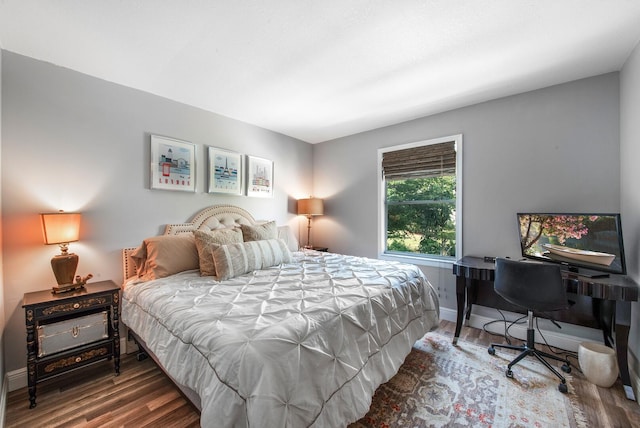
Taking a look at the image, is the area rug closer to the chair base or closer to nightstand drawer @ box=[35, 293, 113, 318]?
the chair base

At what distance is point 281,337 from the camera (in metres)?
1.18

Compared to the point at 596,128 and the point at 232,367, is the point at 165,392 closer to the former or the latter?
the point at 232,367

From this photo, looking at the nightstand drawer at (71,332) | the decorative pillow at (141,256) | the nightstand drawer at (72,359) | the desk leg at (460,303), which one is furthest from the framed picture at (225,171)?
the desk leg at (460,303)

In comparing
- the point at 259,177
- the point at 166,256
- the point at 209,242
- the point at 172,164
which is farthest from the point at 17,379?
the point at 259,177

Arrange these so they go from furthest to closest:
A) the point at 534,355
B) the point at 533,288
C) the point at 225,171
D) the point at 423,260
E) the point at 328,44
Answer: the point at 423,260
the point at 225,171
the point at 534,355
the point at 533,288
the point at 328,44

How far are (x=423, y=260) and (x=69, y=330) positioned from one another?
11.7ft

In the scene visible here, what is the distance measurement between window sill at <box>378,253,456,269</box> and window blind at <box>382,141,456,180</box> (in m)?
1.09

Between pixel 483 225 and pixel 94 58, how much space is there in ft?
13.2

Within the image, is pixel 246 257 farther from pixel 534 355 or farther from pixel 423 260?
pixel 534 355

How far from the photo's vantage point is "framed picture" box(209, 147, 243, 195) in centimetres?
316

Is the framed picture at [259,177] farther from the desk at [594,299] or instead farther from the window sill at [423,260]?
the desk at [594,299]

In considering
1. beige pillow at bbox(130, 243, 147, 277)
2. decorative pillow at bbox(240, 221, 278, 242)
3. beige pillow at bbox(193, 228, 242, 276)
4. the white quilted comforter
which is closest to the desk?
the white quilted comforter

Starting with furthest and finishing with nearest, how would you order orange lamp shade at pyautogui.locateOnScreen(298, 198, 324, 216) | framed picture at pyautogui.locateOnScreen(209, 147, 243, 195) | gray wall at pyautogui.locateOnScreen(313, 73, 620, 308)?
orange lamp shade at pyautogui.locateOnScreen(298, 198, 324, 216)
framed picture at pyautogui.locateOnScreen(209, 147, 243, 195)
gray wall at pyautogui.locateOnScreen(313, 73, 620, 308)

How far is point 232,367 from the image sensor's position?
3.54ft
